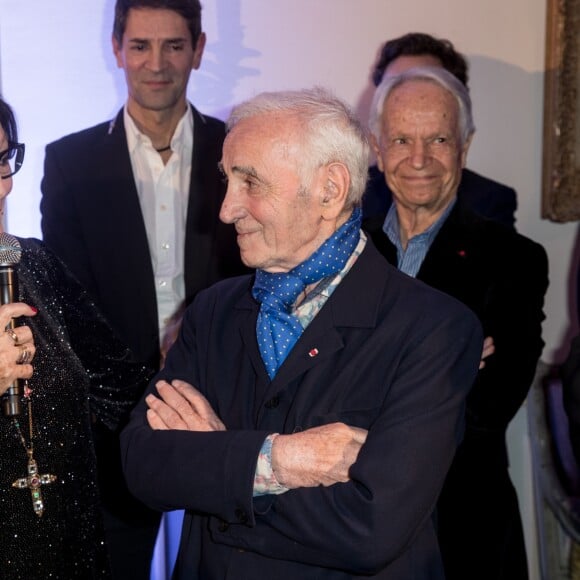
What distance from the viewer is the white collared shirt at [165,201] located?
11.1 feet

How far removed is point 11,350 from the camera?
2.04m

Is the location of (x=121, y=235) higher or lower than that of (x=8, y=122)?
lower

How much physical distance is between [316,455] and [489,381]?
1051mm

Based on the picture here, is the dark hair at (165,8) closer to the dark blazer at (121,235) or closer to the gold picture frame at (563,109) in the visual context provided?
the dark blazer at (121,235)

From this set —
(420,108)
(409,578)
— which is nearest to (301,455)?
(409,578)

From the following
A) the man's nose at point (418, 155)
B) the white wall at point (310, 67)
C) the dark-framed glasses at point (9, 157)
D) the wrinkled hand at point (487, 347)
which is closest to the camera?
the dark-framed glasses at point (9, 157)

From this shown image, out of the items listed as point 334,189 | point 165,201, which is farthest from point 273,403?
point 165,201

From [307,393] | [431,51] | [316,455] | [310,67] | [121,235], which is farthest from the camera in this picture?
[310,67]

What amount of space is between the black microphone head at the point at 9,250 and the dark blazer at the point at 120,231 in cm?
112

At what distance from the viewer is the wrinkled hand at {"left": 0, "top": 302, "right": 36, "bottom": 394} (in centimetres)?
202

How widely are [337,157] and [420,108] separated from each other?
1.01 m

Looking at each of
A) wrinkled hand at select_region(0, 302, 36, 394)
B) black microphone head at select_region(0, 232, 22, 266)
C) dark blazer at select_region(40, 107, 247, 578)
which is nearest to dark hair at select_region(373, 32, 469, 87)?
dark blazer at select_region(40, 107, 247, 578)

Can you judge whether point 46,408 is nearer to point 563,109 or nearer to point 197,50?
point 197,50

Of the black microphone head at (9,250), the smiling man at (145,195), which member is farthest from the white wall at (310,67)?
the black microphone head at (9,250)
